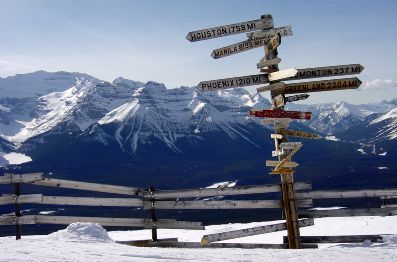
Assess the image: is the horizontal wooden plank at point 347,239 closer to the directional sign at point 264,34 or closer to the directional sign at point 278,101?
the directional sign at point 278,101

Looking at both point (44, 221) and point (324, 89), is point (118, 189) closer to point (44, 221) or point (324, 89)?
point (44, 221)

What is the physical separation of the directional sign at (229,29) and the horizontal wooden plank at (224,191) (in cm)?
372

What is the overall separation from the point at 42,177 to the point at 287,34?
6.78 m

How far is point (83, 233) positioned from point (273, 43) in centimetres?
633

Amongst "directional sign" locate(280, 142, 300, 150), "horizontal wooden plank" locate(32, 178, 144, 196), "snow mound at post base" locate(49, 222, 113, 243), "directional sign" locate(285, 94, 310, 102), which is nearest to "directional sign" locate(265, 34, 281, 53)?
"directional sign" locate(285, 94, 310, 102)

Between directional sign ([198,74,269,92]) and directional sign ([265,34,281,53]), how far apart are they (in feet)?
2.03

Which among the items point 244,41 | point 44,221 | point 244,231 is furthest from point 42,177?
point 244,41

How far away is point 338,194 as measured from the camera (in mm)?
13352

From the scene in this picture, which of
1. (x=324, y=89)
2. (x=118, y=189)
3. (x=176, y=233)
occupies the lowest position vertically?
(x=176, y=233)

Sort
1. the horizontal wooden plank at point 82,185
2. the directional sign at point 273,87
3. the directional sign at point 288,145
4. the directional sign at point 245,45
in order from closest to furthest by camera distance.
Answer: the directional sign at point 288,145
the directional sign at point 273,87
the directional sign at point 245,45
the horizontal wooden plank at point 82,185

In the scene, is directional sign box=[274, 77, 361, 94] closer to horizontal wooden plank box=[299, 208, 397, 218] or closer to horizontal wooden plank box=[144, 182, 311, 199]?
horizontal wooden plank box=[144, 182, 311, 199]

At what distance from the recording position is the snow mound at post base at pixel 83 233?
1212cm

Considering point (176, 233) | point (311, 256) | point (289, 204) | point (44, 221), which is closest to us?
point (311, 256)

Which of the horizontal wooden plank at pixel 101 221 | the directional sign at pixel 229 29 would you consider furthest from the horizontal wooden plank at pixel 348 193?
the directional sign at pixel 229 29
